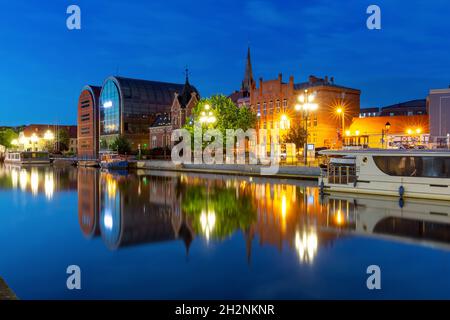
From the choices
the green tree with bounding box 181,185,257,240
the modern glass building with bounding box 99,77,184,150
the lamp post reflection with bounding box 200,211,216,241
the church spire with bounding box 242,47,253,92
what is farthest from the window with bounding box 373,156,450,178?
the church spire with bounding box 242,47,253,92

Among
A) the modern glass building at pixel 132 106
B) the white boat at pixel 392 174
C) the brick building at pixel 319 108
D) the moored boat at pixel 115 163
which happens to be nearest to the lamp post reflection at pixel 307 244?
the white boat at pixel 392 174

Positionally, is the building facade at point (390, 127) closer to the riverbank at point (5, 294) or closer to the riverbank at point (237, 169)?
the riverbank at point (237, 169)

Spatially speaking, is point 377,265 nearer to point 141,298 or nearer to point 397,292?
point 397,292

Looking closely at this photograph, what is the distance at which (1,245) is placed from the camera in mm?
17000

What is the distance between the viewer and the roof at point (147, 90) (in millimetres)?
119375

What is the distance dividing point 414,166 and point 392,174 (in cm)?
161

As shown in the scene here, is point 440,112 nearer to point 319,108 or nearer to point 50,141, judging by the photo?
point 319,108

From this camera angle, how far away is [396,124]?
6144 centimetres

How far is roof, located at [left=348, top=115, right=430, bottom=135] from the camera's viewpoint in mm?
60438

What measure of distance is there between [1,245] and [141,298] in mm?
9380

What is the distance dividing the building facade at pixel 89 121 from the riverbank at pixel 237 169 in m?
60.7

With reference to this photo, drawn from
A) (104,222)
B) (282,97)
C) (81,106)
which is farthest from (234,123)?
(81,106)

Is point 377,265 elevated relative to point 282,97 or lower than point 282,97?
lower
